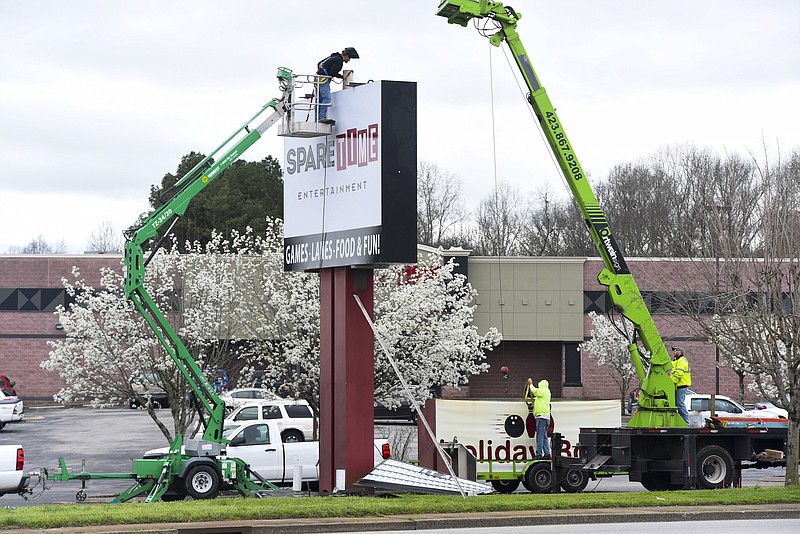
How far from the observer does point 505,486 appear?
75.0 feet

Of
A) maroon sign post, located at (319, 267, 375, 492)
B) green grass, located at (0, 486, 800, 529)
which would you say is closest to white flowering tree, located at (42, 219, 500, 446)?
maroon sign post, located at (319, 267, 375, 492)

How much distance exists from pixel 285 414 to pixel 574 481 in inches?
316

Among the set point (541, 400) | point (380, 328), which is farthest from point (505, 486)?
point (380, 328)

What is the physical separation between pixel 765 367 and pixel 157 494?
1004 centimetres

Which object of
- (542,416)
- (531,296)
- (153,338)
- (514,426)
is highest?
(531,296)

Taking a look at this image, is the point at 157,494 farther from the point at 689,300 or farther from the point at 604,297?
the point at 604,297

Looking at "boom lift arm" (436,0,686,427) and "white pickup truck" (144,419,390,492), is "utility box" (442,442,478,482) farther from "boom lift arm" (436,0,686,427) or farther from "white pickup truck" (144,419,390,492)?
"boom lift arm" (436,0,686,427)

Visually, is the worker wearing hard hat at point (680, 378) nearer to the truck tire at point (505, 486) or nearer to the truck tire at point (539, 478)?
the truck tire at point (539, 478)

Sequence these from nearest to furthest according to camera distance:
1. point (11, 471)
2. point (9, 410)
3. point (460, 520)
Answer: point (460, 520)
point (11, 471)
point (9, 410)

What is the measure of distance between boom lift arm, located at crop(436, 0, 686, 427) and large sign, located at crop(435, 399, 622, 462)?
813mm

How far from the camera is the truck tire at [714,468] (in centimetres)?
2217

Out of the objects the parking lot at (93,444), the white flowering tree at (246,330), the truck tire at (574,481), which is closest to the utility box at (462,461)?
the truck tire at (574,481)

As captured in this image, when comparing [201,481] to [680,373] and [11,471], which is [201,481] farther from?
[680,373]

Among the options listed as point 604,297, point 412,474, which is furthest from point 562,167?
point 604,297
